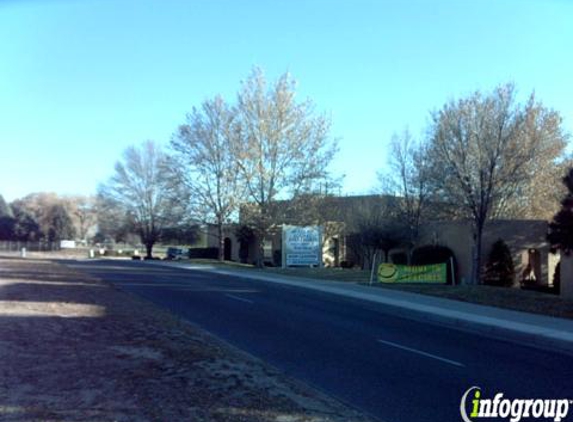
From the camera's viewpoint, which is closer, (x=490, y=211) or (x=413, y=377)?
(x=413, y=377)

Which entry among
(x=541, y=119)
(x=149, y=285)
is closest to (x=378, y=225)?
Result: (x=541, y=119)

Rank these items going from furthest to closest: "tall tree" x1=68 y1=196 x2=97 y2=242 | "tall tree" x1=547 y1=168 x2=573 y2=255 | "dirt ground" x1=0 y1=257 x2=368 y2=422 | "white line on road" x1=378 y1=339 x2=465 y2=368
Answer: "tall tree" x1=68 y1=196 x2=97 y2=242, "tall tree" x1=547 y1=168 x2=573 y2=255, "white line on road" x1=378 y1=339 x2=465 y2=368, "dirt ground" x1=0 y1=257 x2=368 y2=422

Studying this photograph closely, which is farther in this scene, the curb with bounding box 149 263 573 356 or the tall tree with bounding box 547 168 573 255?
the tall tree with bounding box 547 168 573 255

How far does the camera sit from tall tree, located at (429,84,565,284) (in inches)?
1084

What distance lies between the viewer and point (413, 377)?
8945 millimetres

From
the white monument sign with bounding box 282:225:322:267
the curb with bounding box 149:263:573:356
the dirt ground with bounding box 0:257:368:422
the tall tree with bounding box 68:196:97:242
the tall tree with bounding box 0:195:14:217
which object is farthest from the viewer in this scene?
the tall tree with bounding box 68:196:97:242

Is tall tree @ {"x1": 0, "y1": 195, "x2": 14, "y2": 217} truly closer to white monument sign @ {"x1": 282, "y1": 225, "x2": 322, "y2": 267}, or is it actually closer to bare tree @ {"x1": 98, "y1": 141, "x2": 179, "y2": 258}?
bare tree @ {"x1": 98, "y1": 141, "x2": 179, "y2": 258}

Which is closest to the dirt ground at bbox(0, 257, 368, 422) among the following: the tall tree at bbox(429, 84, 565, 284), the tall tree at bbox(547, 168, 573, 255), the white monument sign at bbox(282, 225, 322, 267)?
the tall tree at bbox(547, 168, 573, 255)

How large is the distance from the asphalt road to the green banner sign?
26.4ft

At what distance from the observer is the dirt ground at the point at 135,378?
6.41 meters

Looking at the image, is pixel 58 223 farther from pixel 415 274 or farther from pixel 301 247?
pixel 415 274

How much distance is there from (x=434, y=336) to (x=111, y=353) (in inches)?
276

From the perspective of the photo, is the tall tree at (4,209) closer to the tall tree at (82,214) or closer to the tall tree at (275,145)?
the tall tree at (82,214)

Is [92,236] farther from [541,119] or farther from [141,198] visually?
[541,119]
